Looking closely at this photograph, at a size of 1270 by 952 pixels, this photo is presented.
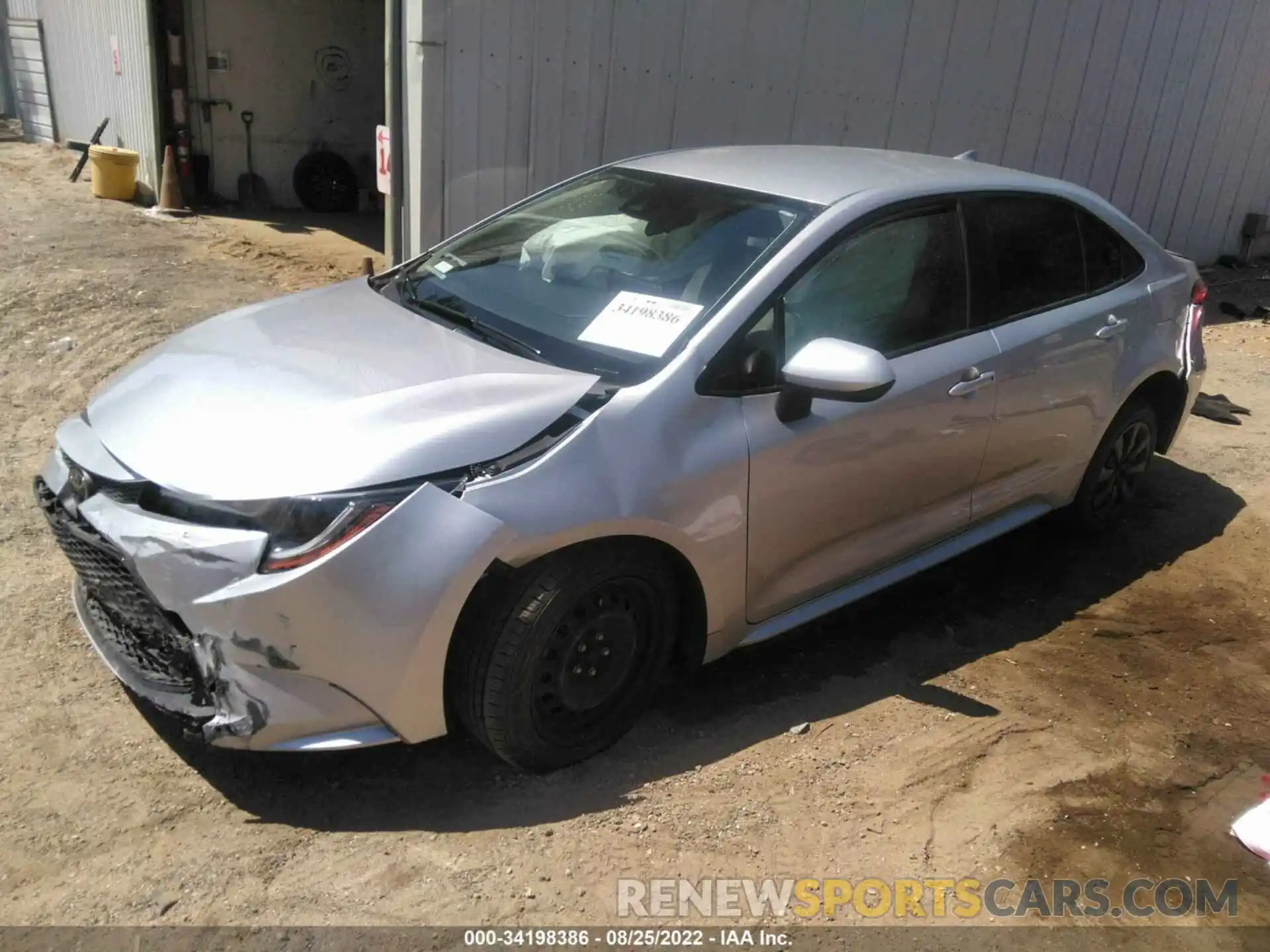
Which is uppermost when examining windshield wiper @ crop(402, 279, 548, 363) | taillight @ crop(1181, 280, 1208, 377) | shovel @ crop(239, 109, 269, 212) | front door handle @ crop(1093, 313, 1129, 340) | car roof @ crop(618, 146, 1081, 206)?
car roof @ crop(618, 146, 1081, 206)

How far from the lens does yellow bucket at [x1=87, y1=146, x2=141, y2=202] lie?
10531mm

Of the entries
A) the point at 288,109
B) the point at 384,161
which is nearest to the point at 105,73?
the point at 288,109

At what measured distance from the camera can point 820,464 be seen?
321 cm

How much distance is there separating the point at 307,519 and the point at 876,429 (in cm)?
180

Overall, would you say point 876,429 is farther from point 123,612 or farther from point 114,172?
point 114,172

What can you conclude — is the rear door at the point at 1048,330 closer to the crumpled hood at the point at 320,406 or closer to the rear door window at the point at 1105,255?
the rear door window at the point at 1105,255

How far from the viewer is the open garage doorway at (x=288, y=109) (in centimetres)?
1091

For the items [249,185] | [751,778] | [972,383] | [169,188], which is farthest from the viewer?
[249,185]

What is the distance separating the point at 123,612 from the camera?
2779 mm

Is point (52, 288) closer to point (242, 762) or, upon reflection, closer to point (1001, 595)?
point (242, 762)

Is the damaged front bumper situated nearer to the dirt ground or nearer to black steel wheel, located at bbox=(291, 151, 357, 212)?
the dirt ground

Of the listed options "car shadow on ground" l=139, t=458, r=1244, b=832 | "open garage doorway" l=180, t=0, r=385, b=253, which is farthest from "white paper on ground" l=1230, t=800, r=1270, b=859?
"open garage doorway" l=180, t=0, r=385, b=253

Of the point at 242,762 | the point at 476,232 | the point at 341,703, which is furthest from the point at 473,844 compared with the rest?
the point at 476,232

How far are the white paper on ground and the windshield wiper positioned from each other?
2.44 meters
